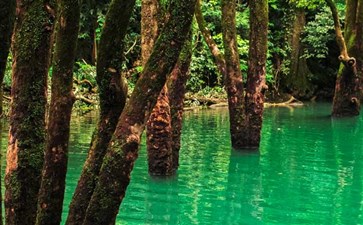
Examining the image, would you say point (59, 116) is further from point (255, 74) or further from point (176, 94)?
point (255, 74)

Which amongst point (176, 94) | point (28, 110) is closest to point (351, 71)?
point (176, 94)

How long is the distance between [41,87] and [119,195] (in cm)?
94

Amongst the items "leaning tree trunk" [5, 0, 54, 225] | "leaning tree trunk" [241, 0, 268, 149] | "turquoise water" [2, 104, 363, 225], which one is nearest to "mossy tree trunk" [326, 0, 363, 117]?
"turquoise water" [2, 104, 363, 225]

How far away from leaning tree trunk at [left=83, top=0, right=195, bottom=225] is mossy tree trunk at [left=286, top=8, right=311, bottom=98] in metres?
25.0

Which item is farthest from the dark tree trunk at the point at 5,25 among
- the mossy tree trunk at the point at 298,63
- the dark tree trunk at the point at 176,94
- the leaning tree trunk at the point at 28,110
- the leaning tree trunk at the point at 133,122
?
the mossy tree trunk at the point at 298,63

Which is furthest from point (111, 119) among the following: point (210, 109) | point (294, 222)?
point (210, 109)

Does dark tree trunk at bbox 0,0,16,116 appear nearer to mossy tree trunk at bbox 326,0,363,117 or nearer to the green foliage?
mossy tree trunk at bbox 326,0,363,117

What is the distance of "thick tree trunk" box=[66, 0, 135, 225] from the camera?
4.14 meters

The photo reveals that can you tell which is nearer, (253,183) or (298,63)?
(253,183)

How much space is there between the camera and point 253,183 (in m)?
9.09

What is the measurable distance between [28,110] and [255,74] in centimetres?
842

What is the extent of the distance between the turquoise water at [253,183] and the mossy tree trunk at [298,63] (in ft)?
43.4

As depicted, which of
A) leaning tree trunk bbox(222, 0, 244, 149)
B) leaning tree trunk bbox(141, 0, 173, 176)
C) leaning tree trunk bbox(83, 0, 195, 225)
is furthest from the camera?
leaning tree trunk bbox(222, 0, 244, 149)

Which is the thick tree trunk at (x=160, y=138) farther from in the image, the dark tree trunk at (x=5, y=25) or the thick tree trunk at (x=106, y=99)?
the dark tree trunk at (x=5, y=25)
